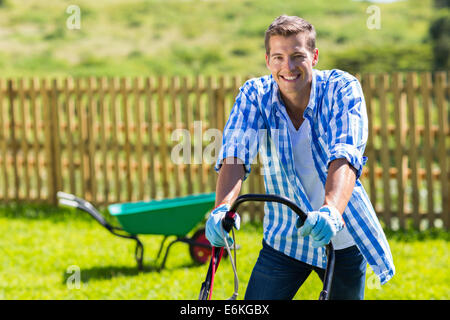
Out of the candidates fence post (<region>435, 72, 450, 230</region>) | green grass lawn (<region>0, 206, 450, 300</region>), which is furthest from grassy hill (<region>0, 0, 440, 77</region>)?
green grass lawn (<region>0, 206, 450, 300</region>)

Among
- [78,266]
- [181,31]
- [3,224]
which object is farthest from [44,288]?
[181,31]

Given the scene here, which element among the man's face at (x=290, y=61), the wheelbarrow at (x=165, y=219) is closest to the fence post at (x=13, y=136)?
the wheelbarrow at (x=165, y=219)

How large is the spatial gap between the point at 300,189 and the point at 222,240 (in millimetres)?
514

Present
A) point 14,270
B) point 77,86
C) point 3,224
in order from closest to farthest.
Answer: point 14,270 → point 3,224 → point 77,86

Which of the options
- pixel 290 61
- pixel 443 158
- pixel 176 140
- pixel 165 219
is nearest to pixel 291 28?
pixel 290 61

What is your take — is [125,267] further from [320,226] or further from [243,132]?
[320,226]

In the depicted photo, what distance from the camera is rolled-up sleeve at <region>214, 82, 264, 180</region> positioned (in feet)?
7.30

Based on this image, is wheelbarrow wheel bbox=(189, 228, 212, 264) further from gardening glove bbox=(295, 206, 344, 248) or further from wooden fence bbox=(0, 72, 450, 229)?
gardening glove bbox=(295, 206, 344, 248)

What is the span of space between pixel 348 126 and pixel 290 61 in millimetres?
307

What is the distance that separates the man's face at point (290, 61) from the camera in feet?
6.91

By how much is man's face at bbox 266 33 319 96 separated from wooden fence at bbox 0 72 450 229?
4287 mm

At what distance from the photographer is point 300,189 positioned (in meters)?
2.33

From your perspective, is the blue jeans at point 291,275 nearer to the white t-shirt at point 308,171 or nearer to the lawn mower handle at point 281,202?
the white t-shirt at point 308,171
